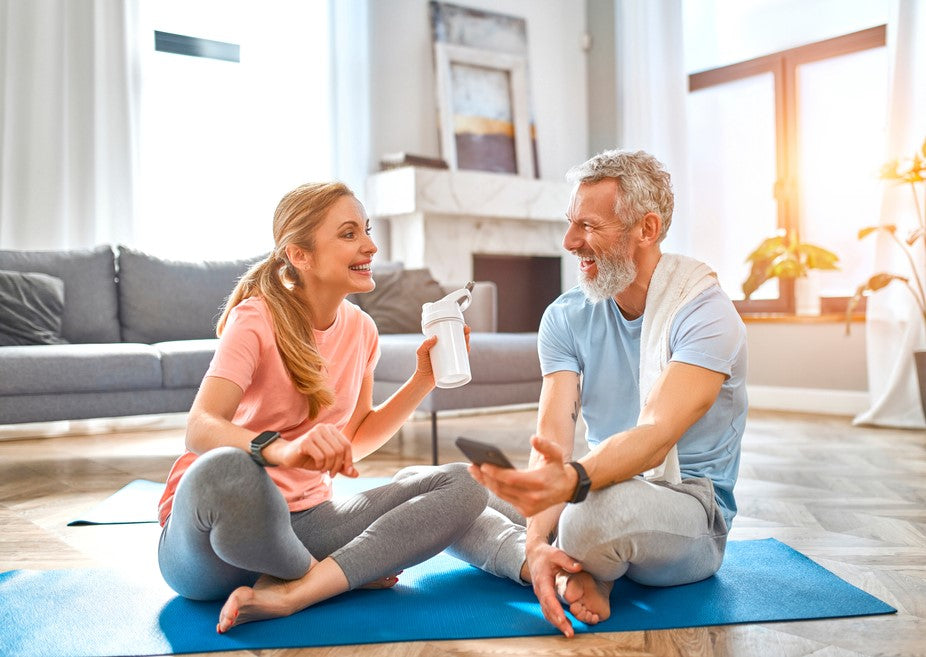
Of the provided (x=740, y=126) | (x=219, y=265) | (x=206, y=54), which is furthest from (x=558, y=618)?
(x=740, y=126)

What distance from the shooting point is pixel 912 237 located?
382cm

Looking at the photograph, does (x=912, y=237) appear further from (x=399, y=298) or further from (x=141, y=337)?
(x=141, y=337)

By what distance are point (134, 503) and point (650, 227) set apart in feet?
5.42

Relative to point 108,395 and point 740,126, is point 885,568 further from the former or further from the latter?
point 740,126

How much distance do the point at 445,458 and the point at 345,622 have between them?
1.82 m

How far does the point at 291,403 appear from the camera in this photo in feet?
A: 4.89

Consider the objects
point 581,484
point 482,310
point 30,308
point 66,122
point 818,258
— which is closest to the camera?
point 581,484

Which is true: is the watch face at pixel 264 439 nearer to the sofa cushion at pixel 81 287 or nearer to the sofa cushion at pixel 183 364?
the sofa cushion at pixel 183 364

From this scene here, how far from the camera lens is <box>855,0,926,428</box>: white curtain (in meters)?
4.02

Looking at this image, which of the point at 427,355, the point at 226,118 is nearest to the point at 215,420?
the point at 427,355

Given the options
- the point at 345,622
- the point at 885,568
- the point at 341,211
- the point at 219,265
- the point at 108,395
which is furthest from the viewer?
the point at 219,265

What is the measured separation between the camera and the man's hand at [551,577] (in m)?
1.36

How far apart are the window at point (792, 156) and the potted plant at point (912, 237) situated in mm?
393

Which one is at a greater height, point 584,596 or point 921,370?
point 921,370
